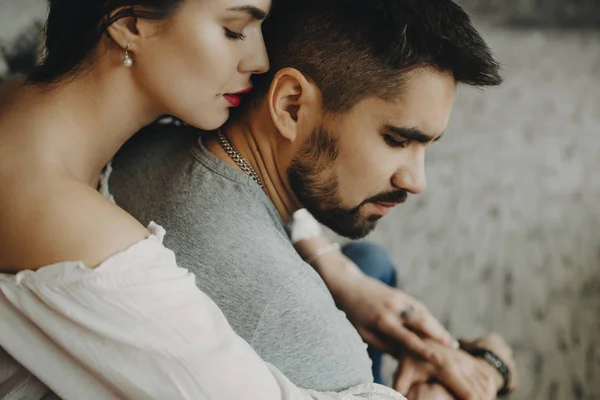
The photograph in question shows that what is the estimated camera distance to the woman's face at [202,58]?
2.80ft

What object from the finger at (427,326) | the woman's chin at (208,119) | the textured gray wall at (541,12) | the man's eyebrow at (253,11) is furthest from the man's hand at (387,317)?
the textured gray wall at (541,12)

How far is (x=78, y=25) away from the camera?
87cm

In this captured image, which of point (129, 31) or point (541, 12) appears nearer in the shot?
point (129, 31)

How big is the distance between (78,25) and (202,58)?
178mm

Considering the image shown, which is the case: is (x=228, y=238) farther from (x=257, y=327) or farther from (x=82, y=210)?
(x=82, y=210)

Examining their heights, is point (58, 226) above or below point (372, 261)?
above

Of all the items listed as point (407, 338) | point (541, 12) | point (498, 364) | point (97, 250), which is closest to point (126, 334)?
point (97, 250)

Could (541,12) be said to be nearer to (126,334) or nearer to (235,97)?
(235,97)

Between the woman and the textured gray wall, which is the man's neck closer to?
the woman

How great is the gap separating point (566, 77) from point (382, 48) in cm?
298

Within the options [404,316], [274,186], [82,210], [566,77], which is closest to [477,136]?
[566,77]

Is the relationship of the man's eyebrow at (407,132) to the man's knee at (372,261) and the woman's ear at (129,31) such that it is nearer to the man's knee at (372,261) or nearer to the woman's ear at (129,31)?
the woman's ear at (129,31)

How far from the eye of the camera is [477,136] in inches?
120

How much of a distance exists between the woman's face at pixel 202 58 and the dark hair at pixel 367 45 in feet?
0.30
